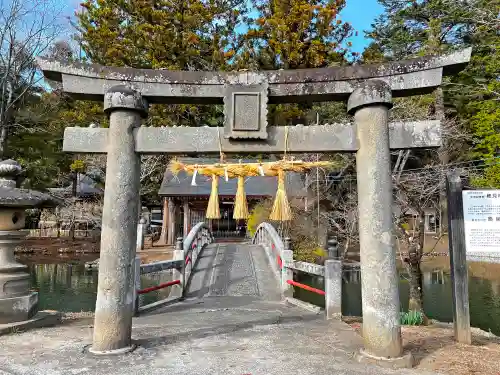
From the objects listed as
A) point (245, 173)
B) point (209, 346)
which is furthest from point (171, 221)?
point (209, 346)

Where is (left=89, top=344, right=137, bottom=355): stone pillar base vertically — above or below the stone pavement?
above

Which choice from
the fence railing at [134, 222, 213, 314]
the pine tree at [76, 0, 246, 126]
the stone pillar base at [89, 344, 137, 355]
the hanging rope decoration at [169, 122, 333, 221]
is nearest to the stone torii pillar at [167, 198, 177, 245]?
the pine tree at [76, 0, 246, 126]

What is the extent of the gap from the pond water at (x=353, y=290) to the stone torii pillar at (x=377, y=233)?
8.01 m

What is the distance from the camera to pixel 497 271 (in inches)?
762

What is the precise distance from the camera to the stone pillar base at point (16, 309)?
607 cm

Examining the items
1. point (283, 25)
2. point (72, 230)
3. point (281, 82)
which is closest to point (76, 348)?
point (281, 82)

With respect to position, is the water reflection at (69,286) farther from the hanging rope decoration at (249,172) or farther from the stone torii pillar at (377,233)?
the stone torii pillar at (377,233)

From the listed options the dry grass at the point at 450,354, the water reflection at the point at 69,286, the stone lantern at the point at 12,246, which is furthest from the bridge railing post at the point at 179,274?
the dry grass at the point at 450,354

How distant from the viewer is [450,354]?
5.02 m

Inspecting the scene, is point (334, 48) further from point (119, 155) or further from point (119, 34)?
point (119, 155)

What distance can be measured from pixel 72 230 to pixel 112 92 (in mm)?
27042

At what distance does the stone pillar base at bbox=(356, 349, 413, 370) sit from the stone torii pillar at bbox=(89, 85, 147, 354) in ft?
9.44

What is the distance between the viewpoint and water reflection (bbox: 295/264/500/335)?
42.7 ft

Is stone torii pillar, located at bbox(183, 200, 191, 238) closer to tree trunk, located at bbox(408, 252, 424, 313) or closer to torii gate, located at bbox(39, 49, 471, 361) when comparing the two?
tree trunk, located at bbox(408, 252, 424, 313)
